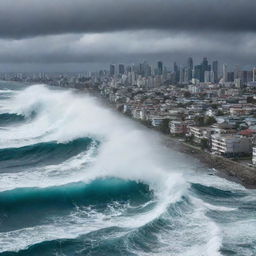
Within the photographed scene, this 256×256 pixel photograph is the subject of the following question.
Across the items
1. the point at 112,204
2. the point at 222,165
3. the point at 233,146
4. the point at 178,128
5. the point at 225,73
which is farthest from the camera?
the point at 225,73

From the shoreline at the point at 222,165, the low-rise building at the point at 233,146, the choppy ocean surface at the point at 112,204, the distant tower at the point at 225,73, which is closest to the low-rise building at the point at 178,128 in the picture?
the shoreline at the point at 222,165

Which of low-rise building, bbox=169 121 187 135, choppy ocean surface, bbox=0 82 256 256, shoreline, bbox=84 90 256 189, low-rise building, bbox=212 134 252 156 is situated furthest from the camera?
low-rise building, bbox=169 121 187 135

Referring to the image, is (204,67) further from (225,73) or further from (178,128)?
(178,128)

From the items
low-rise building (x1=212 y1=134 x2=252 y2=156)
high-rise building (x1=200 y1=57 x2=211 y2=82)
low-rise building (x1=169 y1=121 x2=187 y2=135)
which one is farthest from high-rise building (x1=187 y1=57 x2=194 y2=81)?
low-rise building (x1=212 y1=134 x2=252 y2=156)

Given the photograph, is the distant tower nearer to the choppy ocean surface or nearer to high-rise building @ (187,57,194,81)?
high-rise building @ (187,57,194,81)

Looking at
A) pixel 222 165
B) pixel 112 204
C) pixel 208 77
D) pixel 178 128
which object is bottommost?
pixel 222 165

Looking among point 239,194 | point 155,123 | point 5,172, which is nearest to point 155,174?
point 239,194

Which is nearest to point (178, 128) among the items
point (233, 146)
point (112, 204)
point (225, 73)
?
point (233, 146)

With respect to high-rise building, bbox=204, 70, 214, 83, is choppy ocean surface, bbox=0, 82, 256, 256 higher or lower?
lower

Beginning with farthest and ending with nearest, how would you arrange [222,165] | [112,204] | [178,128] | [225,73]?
[225,73]
[178,128]
[222,165]
[112,204]

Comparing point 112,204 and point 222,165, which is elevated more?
point 112,204
